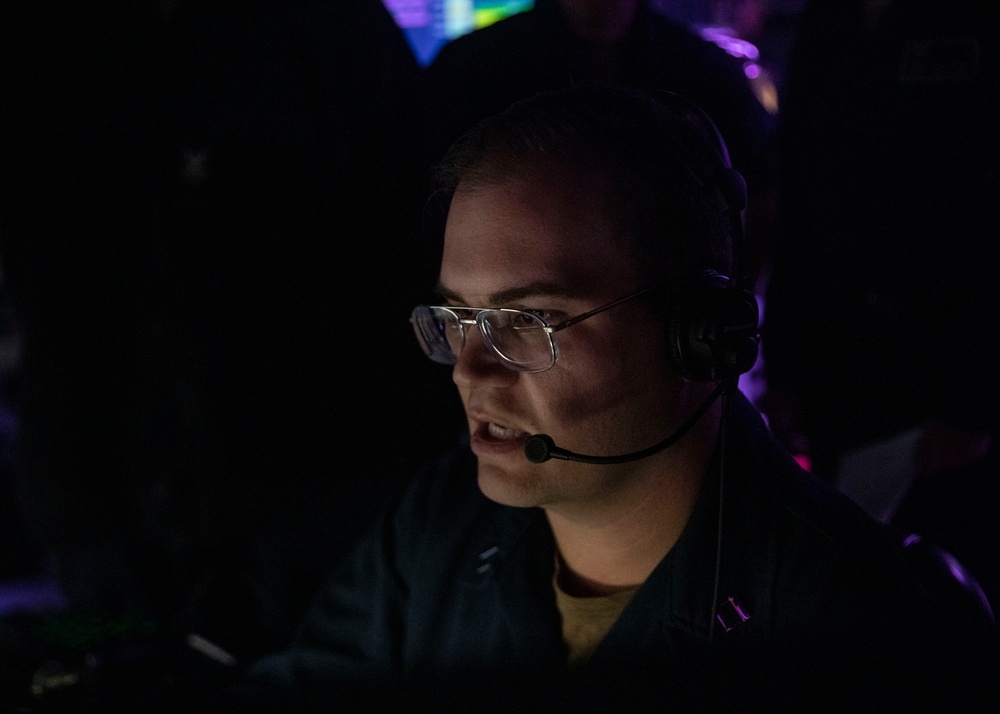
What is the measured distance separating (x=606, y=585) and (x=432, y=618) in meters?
0.23

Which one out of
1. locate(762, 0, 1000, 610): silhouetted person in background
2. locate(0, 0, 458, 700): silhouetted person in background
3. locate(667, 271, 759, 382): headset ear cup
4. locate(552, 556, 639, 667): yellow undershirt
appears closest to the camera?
locate(667, 271, 759, 382): headset ear cup

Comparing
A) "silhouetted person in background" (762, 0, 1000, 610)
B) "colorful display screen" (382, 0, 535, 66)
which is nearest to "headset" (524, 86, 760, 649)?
"silhouetted person in background" (762, 0, 1000, 610)

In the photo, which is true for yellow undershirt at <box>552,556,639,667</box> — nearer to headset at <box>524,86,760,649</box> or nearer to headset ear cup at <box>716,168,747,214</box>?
headset at <box>524,86,760,649</box>

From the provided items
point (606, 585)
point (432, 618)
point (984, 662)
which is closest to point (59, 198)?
point (432, 618)

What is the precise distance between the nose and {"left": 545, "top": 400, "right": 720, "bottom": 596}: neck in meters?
0.16

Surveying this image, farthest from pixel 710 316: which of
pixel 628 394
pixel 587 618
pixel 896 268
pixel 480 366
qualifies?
pixel 896 268

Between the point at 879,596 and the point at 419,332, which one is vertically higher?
the point at 419,332

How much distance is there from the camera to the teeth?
3.27ft

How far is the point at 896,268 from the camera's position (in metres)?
1.39

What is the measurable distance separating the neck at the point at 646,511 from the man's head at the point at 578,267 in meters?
0.02

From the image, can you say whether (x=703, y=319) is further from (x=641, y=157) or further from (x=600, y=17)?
(x=600, y=17)

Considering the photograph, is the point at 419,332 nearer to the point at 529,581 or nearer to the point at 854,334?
the point at 529,581

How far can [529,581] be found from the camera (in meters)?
1.07

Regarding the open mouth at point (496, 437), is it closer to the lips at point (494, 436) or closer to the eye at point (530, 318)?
the lips at point (494, 436)
